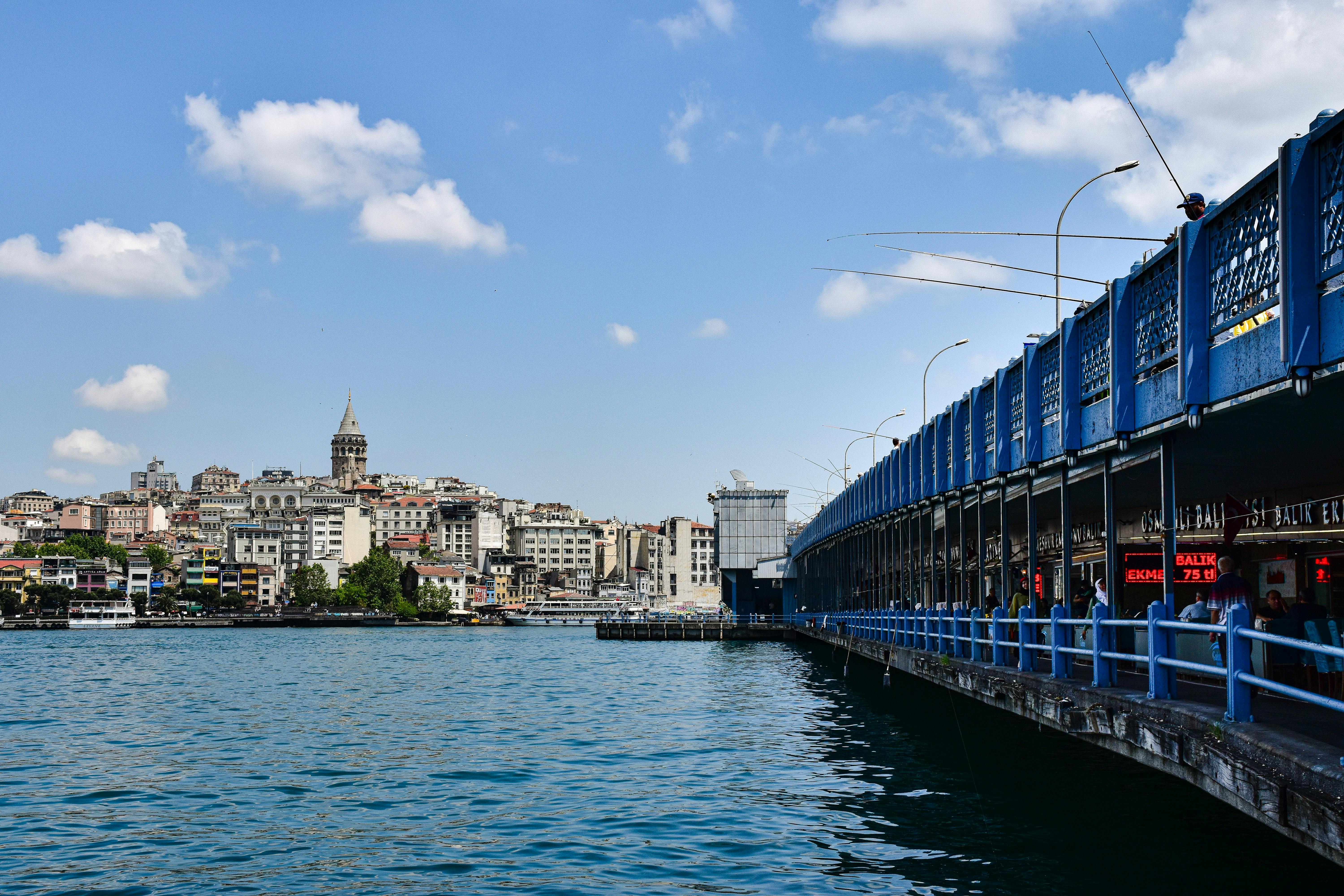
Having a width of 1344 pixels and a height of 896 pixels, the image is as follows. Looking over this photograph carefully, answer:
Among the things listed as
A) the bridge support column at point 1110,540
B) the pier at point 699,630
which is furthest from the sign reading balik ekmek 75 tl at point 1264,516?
the pier at point 699,630

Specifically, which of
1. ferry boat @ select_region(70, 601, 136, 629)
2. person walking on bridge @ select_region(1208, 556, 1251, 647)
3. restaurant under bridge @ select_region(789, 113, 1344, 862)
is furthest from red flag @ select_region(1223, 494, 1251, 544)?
ferry boat @ select_region(70, 601, 136, 629)

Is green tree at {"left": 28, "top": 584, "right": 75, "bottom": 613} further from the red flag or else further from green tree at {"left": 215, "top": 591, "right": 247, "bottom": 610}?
the red flag

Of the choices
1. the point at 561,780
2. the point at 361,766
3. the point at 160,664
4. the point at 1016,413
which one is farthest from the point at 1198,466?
the point at 160,664

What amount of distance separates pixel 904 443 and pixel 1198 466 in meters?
15.9

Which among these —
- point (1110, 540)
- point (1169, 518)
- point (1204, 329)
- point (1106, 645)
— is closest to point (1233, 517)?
point (1110, 540)

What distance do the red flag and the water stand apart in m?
4.16

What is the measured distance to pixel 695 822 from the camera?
1642 centimetres

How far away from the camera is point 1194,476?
20.4 meters

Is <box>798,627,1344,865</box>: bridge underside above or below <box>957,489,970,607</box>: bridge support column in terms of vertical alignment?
below

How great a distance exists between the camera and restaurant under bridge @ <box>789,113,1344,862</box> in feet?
35.6

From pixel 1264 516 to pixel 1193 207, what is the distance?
29.7ft

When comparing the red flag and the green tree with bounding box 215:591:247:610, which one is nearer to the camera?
the red flag

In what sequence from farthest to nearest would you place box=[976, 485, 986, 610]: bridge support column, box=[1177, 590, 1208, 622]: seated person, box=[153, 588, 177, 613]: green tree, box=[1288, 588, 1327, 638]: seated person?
box=[153, 588, 177, 613]: green tree, box=[976, 485, 986, 610]: bridge support column, box=[1177, 590, 1208, 622]: seated person, box=[1288, 588, 1327, 638]: seated person

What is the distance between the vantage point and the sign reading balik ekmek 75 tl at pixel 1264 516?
64.1ft
